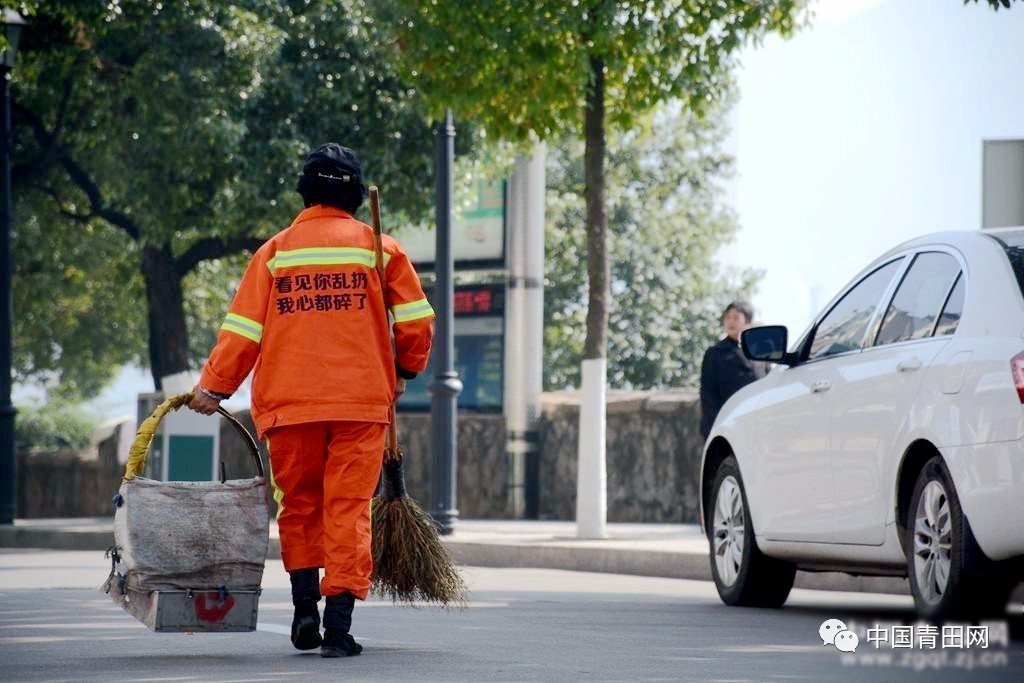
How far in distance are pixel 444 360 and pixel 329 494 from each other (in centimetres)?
1005

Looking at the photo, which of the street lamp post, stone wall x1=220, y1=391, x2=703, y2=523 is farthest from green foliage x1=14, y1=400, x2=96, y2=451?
the street lamp post

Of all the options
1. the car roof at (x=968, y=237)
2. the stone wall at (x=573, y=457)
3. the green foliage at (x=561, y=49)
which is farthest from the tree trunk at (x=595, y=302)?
the car roof at (x=968, y=237)

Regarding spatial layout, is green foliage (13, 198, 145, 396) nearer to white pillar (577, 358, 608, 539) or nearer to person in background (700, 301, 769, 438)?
white pillar (577, 358, 608, 539)

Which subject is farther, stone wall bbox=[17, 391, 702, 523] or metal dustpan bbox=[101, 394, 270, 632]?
stone wall bbox=[17, 391, 702, 523]

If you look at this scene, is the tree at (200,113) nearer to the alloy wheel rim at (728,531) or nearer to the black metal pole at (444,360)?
the black metal pole at (444,360)

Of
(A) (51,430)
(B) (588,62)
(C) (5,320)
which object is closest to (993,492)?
(B) (588,62)

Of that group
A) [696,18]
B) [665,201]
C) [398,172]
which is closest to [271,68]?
[398,172]

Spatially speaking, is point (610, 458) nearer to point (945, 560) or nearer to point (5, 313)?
point (5, 313)

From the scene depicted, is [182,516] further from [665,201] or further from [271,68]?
[665,201]

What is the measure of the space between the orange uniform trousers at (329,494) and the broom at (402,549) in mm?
485

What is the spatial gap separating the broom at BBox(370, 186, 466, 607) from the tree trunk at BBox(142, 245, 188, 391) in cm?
1591

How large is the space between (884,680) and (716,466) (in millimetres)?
3989

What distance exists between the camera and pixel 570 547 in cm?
1479

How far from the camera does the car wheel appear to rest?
32.1 ft
